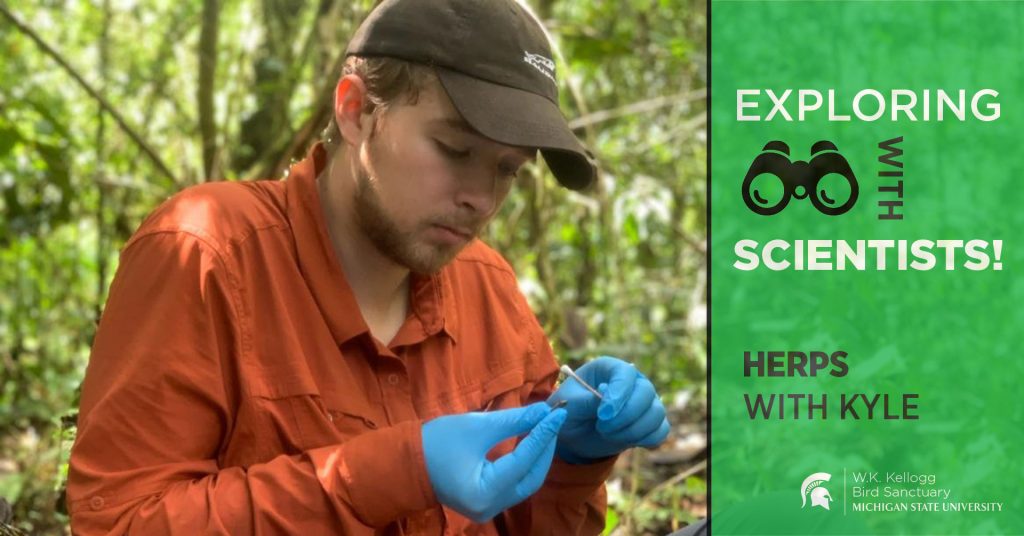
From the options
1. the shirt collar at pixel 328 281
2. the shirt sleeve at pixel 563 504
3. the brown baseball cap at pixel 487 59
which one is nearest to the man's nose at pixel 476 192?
the brown baseball cap at pixel 487 59

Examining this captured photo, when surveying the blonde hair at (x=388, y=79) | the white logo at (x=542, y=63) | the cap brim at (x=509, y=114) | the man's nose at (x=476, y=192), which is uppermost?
the white logo at (x=542, y=63)

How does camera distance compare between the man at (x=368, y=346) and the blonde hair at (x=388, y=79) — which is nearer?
the man at (x=368, y=346)

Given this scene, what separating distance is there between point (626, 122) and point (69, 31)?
8.01ft

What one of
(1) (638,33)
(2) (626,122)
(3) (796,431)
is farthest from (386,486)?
(1) (638,33)

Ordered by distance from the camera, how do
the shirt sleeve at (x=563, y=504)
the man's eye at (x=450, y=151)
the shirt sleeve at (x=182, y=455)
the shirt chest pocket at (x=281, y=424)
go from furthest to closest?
the shirt sleeve at (x=563, y=504) < the man's eye at (x=450, y=151) < the shirt chest pocket at (x=281, y=424) < the shirt sleeve at (x=182, y=455)

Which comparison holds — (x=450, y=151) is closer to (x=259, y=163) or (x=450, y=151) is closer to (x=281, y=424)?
(x=281, y=424)

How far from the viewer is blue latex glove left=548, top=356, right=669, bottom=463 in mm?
1867

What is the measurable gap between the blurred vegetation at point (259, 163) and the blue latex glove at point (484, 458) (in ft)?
5.20

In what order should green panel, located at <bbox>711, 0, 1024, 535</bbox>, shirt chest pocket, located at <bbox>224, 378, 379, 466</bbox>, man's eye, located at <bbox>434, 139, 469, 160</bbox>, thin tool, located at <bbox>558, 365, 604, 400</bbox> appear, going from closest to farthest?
shirt chest pocket, located at <bbox>224, 378, 379, 466</bbox>, man's eye, located at <bbox>434, 139, 469, 160</bbox>, thin tool, located at <bbox>558, 365, 604, 400</bbox>, green panel, located at <bbox>711, 0, 1024, 535</bbox>

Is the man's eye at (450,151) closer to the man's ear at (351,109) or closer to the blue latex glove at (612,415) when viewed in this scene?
the man's ear at (351,109)

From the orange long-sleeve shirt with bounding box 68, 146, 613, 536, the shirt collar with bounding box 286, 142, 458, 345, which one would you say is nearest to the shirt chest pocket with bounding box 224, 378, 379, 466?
the orange long-sleeve shirt with bounding box 68, 146, 613, 536

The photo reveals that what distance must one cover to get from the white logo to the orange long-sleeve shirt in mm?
396

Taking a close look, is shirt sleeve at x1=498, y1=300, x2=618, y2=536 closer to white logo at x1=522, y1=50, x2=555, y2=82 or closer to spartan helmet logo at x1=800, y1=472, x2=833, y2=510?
spartan helmet logo at x1=800, y1=472, x2=833, y2=510

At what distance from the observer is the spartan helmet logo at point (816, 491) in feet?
6.79
